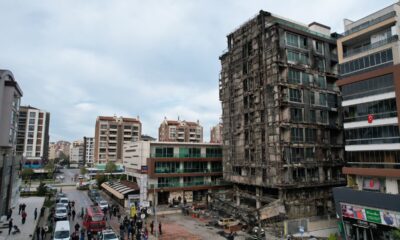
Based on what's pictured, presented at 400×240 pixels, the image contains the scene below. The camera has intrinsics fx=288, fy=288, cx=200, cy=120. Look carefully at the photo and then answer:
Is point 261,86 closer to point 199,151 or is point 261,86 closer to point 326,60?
point 326,60

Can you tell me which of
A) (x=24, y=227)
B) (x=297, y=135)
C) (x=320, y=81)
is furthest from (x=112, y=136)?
(x=320, y=81)

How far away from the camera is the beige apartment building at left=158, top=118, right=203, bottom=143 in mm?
129500

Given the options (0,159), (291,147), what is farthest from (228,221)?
(0,159)

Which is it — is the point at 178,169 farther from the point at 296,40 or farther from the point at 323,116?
the point at 296,40

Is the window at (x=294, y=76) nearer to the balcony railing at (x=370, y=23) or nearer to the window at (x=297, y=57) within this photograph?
the window at (x=297, y=57)

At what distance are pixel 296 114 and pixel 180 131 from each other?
3557 inches


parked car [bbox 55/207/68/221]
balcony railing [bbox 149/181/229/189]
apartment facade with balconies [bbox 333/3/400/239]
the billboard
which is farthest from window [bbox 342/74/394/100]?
parked car [bbox 55/207/68/221]

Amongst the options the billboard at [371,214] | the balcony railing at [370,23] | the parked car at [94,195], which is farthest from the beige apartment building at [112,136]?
the billboard at [371,214]

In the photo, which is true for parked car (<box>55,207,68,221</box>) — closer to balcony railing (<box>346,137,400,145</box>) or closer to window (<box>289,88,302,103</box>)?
window (<box>289,88,302,103</box>)

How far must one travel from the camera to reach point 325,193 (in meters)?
45.9

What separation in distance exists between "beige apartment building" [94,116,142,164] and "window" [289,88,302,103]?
84.1 metres

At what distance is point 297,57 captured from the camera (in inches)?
1809

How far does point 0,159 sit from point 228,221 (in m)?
28.9

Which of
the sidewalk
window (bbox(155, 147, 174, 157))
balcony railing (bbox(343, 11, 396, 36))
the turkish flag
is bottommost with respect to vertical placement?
the sidewalk
